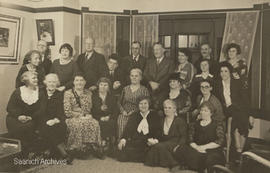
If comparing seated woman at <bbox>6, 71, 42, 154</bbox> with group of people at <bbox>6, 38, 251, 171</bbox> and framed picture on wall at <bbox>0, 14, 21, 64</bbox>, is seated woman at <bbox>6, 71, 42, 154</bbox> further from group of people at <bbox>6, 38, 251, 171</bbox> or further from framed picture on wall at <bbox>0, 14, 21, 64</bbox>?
framed picture on wall at <bbox>0, 14, 21, 64</bbox>

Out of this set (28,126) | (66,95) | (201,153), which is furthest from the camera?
(66,95)

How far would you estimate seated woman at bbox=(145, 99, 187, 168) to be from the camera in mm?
1761

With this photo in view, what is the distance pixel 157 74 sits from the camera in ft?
6.27

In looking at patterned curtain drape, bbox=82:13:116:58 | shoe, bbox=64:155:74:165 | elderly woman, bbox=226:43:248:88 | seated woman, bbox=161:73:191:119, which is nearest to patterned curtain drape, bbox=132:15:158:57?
patterned curtain drape, bbox=82:13:116:58

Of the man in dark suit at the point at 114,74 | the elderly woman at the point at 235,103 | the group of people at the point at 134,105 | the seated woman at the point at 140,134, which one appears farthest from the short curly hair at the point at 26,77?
the elderly woman at the point at 235,103

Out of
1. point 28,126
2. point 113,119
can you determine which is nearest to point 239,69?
point 113,119

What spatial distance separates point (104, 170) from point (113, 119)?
38cm

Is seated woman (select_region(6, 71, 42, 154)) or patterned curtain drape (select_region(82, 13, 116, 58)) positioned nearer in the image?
seated woman (select_region(6, 71, 42, 154))

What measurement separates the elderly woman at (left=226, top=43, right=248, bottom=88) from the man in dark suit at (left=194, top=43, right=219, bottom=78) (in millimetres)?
90

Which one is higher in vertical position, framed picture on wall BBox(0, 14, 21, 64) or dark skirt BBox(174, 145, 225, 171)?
framed picture on wall BBox(0, 14, 21, 64)

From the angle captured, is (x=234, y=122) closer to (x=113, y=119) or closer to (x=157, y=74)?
(x=157, y=74)

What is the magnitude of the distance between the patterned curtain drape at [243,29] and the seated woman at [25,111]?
1.26m

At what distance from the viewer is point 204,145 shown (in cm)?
170

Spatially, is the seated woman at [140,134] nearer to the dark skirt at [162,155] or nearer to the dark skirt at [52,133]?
the dark skirt at [162,155]
